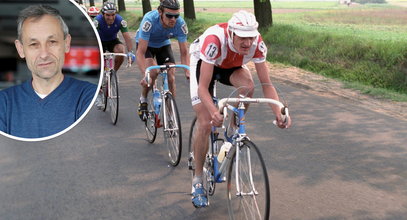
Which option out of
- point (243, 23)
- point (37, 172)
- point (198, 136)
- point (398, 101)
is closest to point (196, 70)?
point (198, 136)

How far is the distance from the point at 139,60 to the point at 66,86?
575 cm

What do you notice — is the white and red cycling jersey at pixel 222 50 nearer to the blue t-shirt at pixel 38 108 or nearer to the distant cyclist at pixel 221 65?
the distant cyclist at pixel 221 65

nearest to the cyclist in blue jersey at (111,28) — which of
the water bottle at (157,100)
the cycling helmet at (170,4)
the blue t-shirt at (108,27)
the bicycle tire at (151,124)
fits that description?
the blue t-shirt at (108,27)

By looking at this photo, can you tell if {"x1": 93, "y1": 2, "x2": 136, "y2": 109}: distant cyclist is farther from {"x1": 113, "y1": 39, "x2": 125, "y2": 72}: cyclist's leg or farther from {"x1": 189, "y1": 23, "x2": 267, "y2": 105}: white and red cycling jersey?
{"x1": 189, "y1": 23, "x2": 267, "y2": 105}: white and red cycling jersey

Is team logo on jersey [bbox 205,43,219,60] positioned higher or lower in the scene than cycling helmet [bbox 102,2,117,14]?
lower

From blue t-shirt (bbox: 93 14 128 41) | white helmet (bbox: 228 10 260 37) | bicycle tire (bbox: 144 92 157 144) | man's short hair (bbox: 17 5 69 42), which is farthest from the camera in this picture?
blue t-shirt (bbox: 93 14 128 41)

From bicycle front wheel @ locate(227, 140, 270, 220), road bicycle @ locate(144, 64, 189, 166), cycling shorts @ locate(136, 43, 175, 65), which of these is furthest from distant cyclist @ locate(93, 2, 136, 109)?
bicycle front wheel @ locate(227, 140, 270, 220)

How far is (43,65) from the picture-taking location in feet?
2.86

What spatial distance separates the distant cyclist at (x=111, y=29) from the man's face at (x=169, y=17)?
2.13 meters

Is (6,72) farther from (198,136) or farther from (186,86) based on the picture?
(186,86)

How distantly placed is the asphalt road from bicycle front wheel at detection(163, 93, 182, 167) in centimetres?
15

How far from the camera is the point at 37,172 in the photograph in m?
5.92

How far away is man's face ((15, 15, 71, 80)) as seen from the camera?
841mm

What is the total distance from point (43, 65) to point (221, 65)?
381 cm
